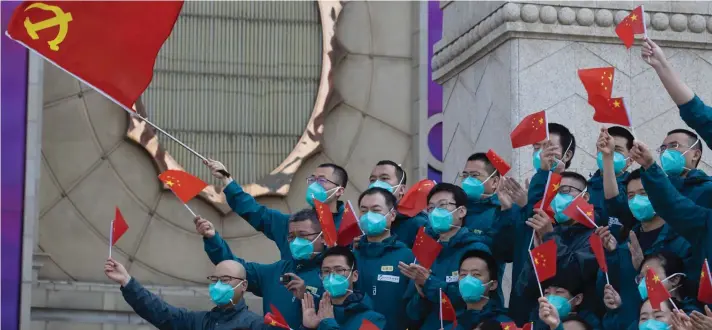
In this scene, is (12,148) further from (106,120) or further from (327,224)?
(327,224)

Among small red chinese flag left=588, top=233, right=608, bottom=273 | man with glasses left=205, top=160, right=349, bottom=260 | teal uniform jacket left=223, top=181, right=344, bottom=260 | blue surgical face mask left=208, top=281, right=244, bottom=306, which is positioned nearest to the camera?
small red chinese flag left=588, top=233, right=608, bottom=273

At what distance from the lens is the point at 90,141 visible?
1839 centimetres

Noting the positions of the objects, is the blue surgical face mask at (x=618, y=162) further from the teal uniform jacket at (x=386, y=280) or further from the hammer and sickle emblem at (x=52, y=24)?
the hammer and sickle emblem at (x=52, y=24)

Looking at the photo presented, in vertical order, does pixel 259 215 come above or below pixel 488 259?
above

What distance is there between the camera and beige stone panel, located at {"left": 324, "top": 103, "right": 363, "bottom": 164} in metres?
19.0

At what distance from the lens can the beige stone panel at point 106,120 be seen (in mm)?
18406

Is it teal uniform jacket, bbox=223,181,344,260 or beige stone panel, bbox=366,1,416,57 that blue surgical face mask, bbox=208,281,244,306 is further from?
beige stone panel, bbox=366,1,416,57

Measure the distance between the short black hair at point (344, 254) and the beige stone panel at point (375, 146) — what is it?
6.77 m

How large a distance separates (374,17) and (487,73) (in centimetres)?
471

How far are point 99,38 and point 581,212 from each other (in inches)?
167

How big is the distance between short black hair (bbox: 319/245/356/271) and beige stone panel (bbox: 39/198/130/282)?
20.7 ft

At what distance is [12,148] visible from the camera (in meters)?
17.6

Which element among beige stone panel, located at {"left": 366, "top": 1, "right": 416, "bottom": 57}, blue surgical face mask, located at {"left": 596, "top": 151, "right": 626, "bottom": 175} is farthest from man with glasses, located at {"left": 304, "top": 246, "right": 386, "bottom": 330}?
beige stone panel, located at {"left": 366, "top": 1, "right": 416, "bottom": 57}

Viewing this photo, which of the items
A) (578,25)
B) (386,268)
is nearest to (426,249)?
(386,268)
